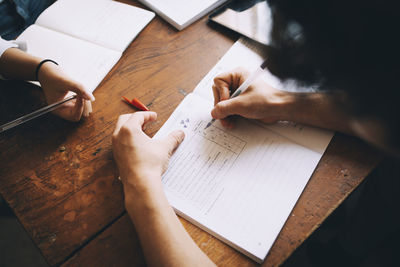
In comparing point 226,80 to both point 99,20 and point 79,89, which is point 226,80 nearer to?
point 79,89

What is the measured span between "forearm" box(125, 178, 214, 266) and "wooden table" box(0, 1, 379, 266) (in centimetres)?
5

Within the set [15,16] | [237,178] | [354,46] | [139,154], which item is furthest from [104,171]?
[15,16]

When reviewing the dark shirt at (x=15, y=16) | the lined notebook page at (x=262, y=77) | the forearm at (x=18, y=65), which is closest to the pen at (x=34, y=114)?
the forearm at (x=18, y=65)

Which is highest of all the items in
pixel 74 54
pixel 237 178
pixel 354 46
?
pixel 354 46

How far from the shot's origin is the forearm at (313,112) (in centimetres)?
67

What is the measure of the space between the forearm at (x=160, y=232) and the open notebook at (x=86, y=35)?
41 centimetres

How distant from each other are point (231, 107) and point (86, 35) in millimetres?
571

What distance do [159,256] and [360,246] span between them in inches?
32.1

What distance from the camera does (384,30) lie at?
11.2 inches

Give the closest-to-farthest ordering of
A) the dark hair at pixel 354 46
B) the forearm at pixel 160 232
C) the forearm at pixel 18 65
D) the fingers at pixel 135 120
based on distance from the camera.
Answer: the dark hair at pixel 354 46
the forearm at pixel 160 232
the fingers at pixel 135 120
the forearm at pixel 18 65

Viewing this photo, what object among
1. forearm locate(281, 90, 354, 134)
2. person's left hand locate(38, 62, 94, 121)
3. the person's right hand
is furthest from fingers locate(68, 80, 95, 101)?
forearm locate(281, 90, 354, 134)

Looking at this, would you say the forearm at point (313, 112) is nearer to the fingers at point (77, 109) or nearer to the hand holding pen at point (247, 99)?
the hand holding pen at point (247, 99)

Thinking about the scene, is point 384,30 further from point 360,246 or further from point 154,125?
point 360,246

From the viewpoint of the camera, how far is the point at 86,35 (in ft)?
2.84
